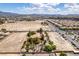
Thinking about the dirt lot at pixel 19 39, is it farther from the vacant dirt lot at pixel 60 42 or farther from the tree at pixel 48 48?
the tree at pixel 48 48

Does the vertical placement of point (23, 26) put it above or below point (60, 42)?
above

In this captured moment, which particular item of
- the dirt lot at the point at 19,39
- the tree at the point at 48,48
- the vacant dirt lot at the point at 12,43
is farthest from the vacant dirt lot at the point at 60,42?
the vacant dirt lot at the point at 12,43

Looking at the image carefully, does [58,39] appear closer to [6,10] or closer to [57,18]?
[57,18]

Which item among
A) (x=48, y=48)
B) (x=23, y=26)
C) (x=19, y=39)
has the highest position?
(x=23, y=26)

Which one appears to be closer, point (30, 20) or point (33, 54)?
point (33, 54)

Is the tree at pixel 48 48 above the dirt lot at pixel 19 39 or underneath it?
underneath

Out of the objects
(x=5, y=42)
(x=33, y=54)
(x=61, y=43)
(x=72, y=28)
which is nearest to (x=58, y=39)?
(x=61, y=43)

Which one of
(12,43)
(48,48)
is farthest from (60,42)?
(12,43)

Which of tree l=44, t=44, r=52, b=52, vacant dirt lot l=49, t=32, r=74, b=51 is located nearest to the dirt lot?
vacant dirt lot l=49, t=32, r=74, b=51

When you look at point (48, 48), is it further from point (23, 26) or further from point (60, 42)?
point (23, 26)

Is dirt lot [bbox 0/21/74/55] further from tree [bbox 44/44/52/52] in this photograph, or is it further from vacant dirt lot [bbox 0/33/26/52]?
tree [bbox 44/44/52/52]

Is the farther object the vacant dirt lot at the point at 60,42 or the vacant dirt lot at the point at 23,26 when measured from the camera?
the vacant dirt lot at the point at 23,26
